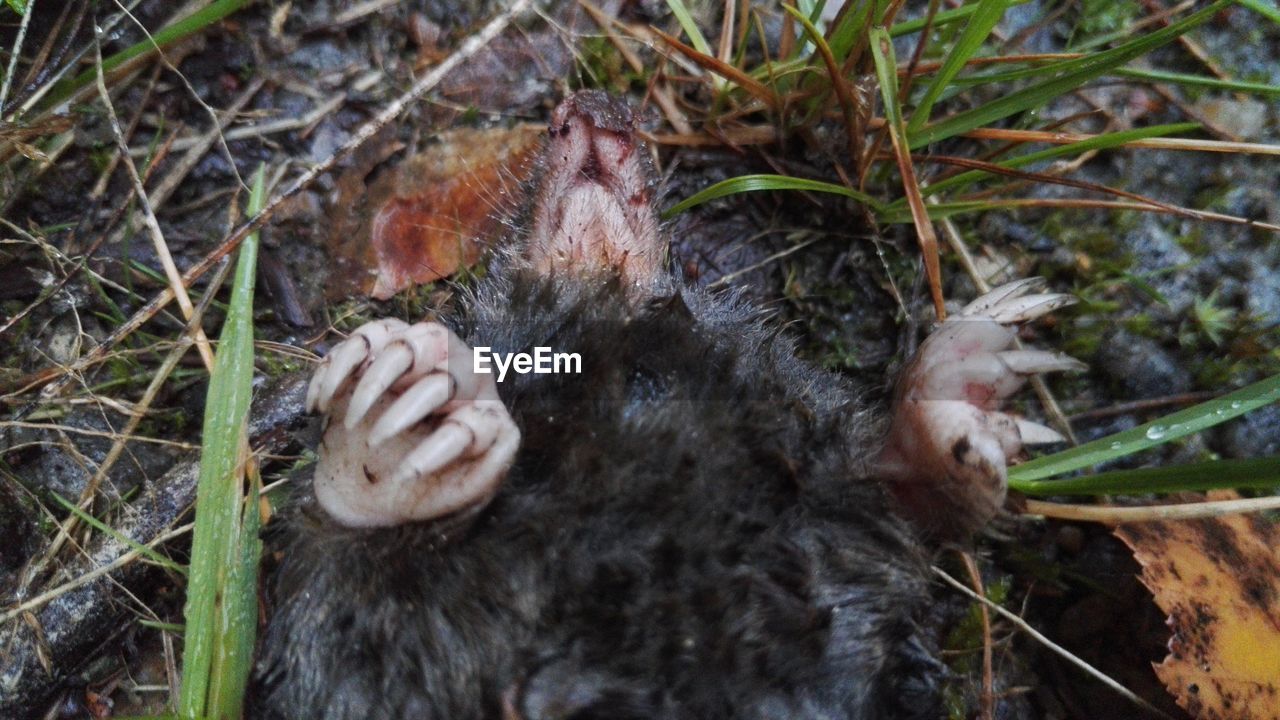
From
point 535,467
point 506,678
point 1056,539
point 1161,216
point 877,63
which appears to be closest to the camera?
point 506,678

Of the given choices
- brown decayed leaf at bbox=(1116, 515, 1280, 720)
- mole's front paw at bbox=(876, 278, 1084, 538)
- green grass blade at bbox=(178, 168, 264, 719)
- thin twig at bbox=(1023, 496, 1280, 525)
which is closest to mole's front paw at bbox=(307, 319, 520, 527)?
green grass blade at bbox=(178, 168, 264, 719)

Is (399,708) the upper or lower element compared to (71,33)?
lower

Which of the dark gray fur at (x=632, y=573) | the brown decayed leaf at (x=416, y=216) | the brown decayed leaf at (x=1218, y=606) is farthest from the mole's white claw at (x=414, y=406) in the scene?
the brown decayed leaf at (x=1218, y=606)

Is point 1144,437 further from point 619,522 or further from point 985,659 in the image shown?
point 619,522

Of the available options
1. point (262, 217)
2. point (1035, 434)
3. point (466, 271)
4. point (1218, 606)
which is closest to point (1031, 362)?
point (1035, 434)

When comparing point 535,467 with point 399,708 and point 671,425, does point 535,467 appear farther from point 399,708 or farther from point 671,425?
point 399,708

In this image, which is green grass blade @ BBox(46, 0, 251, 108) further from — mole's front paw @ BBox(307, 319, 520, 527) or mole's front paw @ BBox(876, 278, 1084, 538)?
mole's front paw @ BBox(876, 278, 1084, 538)

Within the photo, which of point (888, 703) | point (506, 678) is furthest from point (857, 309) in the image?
point (506, 678)
